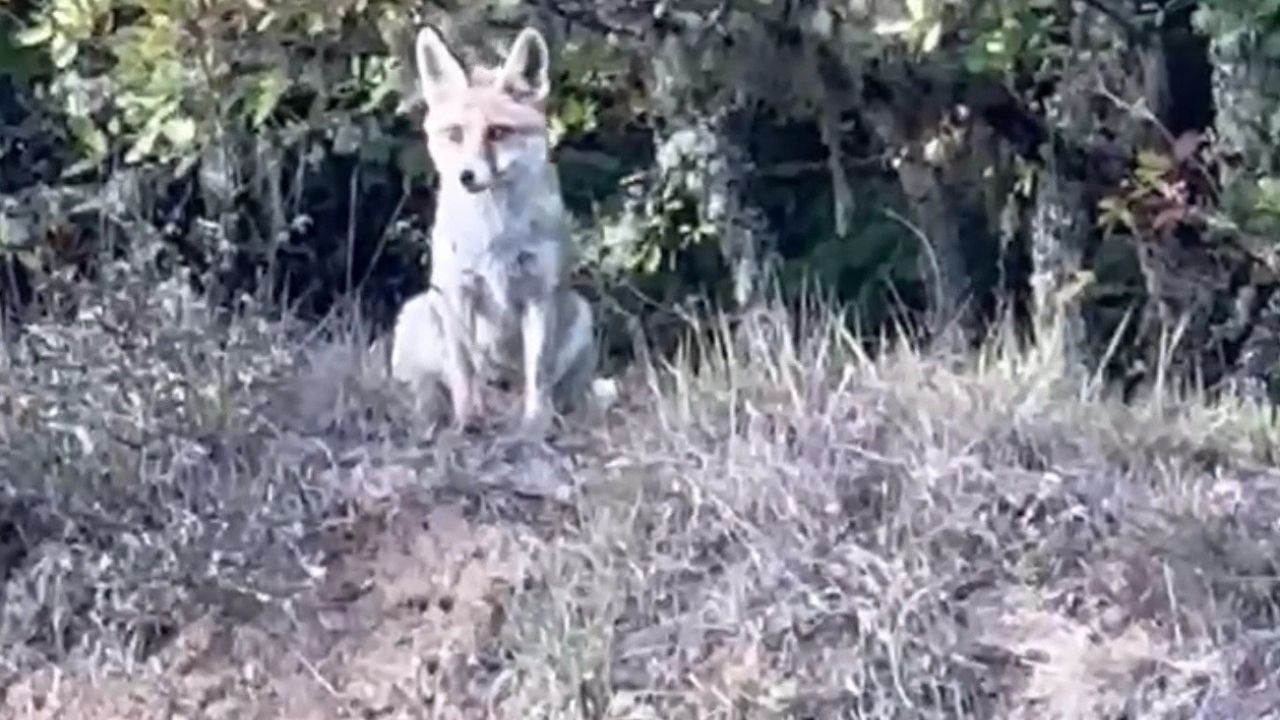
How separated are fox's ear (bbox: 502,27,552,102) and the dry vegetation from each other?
0.89 m

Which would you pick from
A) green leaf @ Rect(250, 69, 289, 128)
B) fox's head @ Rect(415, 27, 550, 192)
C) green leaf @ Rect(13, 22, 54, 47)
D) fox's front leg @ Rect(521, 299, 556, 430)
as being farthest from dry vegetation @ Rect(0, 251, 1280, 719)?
green leaf @ Rect(13, 22, 54, 47)

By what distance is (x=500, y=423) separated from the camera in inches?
361

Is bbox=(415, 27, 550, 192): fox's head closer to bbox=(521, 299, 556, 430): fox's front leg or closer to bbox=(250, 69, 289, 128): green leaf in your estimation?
bbox=(521, 299, 556, 430): fox's front leg

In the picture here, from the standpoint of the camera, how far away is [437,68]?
9.18m

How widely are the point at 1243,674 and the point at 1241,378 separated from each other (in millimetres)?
2266

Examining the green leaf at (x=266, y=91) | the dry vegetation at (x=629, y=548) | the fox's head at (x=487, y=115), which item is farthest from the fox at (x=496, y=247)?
the green leaf at (x=266, y=91)

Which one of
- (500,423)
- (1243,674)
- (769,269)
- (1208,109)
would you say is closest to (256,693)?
(500,423)

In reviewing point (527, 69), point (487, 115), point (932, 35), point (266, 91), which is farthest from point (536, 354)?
point (266, 91)

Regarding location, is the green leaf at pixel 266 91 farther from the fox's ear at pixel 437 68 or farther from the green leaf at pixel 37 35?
the fox's ear at pixel 437 68

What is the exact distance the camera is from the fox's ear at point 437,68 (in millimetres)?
9172

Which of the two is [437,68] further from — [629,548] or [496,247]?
[629,548]

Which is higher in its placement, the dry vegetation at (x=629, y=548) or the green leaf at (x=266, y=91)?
the green leaf at (x=266, y=91)

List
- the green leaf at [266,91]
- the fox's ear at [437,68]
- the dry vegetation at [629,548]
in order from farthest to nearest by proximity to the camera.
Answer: the green leaf at [266,91] < the fox's ear at [437,68] < the dry vegetation at [629,548]

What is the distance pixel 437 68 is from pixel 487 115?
9.5 inches
